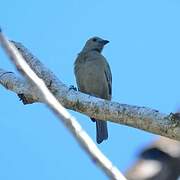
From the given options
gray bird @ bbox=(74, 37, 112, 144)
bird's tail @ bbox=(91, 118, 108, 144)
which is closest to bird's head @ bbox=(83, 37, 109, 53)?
gray bird @ bbox=(74, 37, 112, 144)

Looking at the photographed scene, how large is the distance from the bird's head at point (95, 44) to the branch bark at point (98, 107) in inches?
122

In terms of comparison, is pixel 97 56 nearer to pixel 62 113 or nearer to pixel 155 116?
pixel 155 116

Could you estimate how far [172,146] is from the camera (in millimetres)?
1366

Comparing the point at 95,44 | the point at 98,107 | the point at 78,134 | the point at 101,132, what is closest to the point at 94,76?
the point at 101,132

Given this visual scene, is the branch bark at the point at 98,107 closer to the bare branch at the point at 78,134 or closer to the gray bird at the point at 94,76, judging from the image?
the bare branch at the point at 78,134

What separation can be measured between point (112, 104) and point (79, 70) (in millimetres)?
3795

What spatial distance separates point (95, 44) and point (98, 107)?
4.71m

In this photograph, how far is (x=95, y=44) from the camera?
848cm

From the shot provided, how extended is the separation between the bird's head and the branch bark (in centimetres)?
309

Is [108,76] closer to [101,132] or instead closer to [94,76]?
[94,76]

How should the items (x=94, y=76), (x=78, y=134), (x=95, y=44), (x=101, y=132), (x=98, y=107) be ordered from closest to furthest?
1. (x=78, y=134)
2. (x=98, y=107)
3. (x=101, y=132)
4. (x=94, y=76)
5. (x=95, y=44)

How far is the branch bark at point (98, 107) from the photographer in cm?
306

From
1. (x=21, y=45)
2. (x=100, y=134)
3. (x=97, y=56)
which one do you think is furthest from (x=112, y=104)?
(x=97, y=56)

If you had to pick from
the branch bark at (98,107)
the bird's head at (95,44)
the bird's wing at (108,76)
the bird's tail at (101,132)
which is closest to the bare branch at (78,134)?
the branch bark at (98,107)
